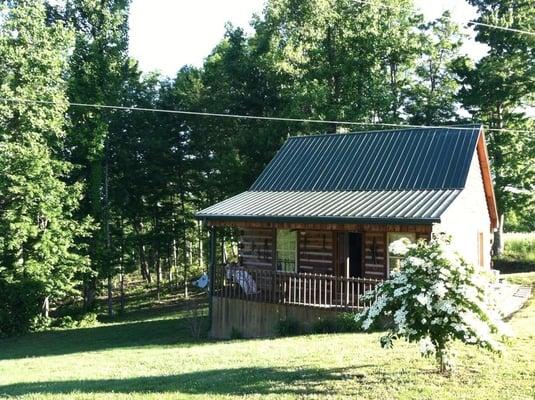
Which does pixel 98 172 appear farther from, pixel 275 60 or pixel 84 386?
pixel 84 386

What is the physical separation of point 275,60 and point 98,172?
12.0m

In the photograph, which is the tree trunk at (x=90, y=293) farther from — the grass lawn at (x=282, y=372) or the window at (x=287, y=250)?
the grass lawn at (x=282, y=372)

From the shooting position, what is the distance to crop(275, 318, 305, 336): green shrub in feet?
53.3

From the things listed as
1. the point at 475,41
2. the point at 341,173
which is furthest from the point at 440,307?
the point at 475,41

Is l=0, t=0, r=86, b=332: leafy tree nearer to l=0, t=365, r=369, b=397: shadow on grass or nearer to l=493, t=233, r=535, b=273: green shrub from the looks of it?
l=0, t=365, r=369, b=397: shadow on grass

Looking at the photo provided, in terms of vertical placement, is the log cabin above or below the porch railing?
above

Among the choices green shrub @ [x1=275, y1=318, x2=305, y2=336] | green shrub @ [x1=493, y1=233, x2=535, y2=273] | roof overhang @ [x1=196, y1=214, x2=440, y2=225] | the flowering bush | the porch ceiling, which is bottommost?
green shrub @ [x1=275, y1=318, x2=305, y2=336]

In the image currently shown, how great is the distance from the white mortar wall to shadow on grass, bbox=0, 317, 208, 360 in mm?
9153

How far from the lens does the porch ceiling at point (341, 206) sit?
51.0 feet

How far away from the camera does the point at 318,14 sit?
3288 cm

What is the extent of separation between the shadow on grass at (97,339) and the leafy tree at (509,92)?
19254mm

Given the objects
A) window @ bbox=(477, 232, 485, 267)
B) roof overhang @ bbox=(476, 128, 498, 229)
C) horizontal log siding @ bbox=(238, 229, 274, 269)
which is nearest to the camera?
roof overhang @ bbox=(476, 128, 498, 229)

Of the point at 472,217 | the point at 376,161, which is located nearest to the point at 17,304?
the point at 376,161

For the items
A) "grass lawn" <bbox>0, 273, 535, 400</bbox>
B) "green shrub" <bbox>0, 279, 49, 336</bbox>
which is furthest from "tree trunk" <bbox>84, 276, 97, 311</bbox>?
"grass lawn" <bbox>0, 273, 535, 400</bbox>
